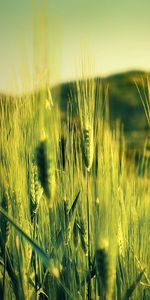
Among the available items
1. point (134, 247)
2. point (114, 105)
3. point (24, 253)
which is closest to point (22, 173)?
point (24, 253)

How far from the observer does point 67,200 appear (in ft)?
3.15

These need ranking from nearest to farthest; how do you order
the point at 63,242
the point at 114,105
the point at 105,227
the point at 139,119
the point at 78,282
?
the point at 105,227
the point at 63,242
the point at 78,282
the point at 139,119
the point at 114,105

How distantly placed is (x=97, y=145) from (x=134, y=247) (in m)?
0.20

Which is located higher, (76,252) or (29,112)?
(29,112)

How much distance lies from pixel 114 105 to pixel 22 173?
485 inches

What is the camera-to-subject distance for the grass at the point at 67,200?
0.89m

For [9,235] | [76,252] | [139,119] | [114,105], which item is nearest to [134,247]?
[76,252]

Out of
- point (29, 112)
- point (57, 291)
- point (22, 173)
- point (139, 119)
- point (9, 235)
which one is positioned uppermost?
point (139, 119)

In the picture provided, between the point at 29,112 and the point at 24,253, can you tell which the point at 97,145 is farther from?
the point at 24,253

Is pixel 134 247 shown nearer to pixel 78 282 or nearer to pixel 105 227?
pixel 78 282

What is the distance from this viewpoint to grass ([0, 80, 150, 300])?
0.89m

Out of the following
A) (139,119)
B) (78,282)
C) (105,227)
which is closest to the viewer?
(105,227)

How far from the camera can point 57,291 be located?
961mm

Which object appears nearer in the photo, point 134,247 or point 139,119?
point 134,247
